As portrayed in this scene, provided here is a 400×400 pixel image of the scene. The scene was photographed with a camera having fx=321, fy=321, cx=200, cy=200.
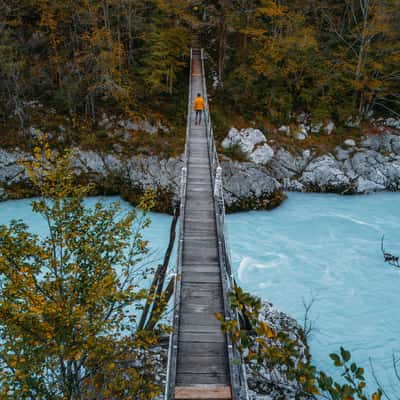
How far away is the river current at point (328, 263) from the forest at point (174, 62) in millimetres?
5836

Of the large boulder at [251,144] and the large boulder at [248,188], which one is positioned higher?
the large boulder at [251,144]

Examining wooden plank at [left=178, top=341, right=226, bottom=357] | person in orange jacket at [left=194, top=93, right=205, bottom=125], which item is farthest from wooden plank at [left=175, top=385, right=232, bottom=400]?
person in orange jacket at [left=194, top=93, right=205, bottom=125]

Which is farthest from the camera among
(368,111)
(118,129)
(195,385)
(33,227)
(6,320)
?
(368,111)

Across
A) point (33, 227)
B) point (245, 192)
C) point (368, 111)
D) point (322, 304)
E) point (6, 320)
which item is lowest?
point (322, 304)

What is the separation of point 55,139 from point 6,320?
50.6 feet

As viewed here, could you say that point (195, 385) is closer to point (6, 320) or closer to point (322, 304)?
point (6, 320)

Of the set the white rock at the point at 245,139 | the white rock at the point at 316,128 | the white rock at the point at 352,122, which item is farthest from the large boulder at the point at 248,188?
the white rock at the point at 352,122

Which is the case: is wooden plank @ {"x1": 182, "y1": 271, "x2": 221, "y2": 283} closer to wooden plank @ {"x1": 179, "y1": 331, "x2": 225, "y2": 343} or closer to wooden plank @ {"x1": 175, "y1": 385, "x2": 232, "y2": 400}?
wooden plank @ {"x1": 179, "y1": 331, "x2": 225, "y2": 343}

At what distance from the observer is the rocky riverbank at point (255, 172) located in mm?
16250

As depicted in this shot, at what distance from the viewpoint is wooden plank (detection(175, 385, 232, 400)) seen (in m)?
4.83

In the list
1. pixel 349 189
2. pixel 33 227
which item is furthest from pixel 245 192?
pixel 33 227

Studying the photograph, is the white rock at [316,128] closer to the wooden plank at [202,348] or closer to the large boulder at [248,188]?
the large boulder at [248,188]

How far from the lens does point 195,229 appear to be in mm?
8406

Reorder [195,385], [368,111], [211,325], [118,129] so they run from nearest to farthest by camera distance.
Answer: [195,385] < [211,325] < [118,129] < [368,111]
